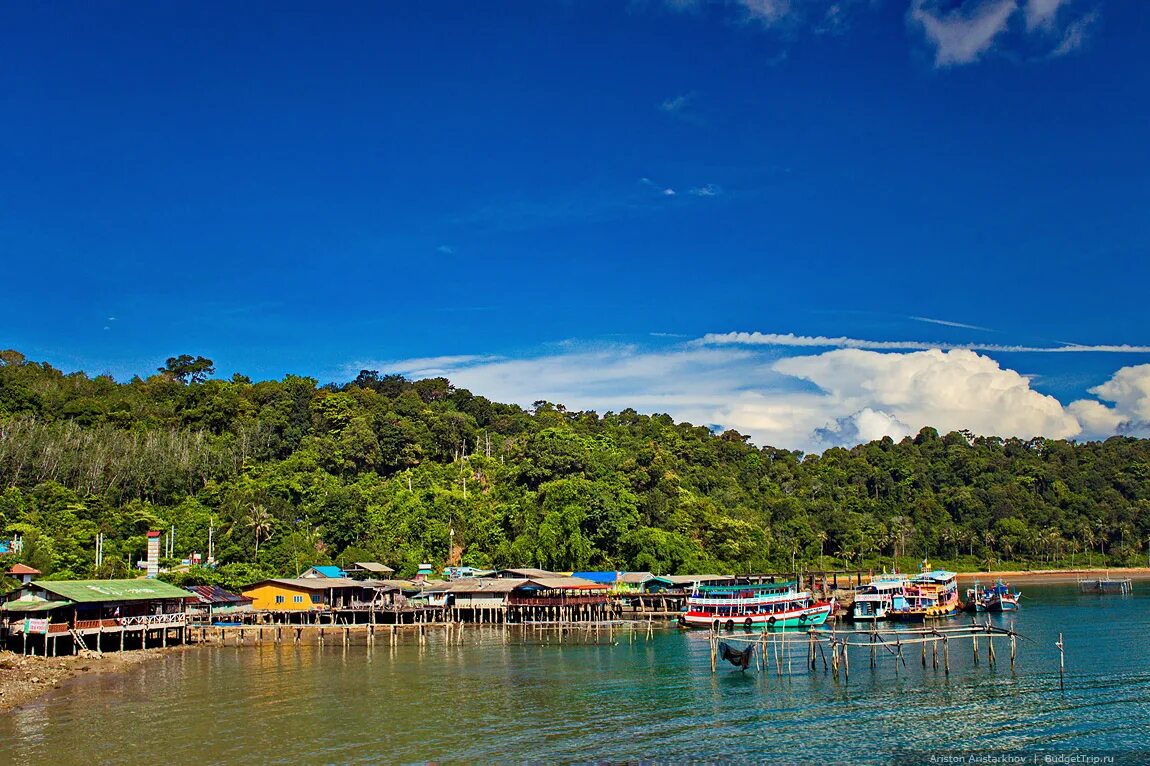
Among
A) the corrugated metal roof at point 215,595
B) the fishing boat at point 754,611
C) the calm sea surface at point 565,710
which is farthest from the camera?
the fishing boat at point 754,611

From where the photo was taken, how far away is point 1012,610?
71.7 m

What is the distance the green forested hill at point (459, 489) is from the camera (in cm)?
7969

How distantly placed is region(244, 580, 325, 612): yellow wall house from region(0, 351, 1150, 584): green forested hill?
4710 millimetres

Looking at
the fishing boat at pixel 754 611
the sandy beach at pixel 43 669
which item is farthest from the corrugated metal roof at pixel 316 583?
the fishing boat at pixel 754 611

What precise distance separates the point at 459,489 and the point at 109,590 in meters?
45.7

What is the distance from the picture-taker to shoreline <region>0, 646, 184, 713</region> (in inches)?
1399

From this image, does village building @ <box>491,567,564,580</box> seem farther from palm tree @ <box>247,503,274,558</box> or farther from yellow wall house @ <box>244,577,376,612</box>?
palm tree @ <box>247,503,274,558</box>

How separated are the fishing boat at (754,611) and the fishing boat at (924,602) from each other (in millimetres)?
4896

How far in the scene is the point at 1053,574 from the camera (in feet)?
395

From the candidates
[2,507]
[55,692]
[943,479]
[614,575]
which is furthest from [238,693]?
[943,479]

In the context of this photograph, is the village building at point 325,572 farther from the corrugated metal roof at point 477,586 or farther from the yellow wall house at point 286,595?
the corrugated metal roof at point 477,586

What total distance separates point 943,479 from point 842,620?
8290cm

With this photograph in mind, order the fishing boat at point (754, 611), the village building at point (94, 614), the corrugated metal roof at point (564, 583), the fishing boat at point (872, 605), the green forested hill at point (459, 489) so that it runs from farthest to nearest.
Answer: the green forested hill at point (459, 489) → the corrugated metal roof at point (564, 583) → the fishing boat at point (872, 605) → the fishing boat at point (754, 611) → the village building at point (94, 614)

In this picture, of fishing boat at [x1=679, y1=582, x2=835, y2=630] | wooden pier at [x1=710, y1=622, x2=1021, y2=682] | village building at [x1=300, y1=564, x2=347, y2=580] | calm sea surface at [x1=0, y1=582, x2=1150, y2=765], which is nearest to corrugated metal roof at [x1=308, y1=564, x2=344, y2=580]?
village building at [x1=300, y1=564, x2=347, y2=580]
